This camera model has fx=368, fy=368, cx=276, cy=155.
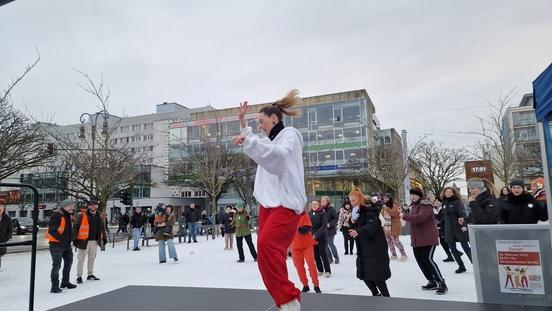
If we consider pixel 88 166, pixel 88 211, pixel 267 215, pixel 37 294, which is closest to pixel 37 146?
pixel 88 166

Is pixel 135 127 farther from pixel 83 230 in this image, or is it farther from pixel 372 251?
pixel 372 251

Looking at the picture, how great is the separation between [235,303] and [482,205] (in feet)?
18.4

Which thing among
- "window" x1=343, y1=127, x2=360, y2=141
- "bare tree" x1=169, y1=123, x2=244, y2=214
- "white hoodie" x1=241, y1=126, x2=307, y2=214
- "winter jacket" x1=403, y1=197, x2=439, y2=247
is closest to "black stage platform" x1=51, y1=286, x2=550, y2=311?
"white hoodie" x1=241, y1=126, x2=307, y2=214

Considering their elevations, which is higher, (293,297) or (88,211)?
(88,211)

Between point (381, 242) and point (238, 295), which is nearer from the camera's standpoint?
point (238, 295)

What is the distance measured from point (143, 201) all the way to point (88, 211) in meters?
54.5

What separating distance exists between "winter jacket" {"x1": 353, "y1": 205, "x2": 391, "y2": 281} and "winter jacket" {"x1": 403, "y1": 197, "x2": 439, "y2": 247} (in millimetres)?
1435

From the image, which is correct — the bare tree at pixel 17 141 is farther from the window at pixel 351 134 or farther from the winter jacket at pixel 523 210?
the window at pixel 351 134

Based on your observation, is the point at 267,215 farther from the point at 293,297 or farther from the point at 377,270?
the point at 377,270

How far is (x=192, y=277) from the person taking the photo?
8.74 m

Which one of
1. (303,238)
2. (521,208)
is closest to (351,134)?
(521,208)

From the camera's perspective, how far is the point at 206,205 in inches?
2366

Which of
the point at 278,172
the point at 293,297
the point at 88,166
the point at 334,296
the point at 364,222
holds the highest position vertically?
the point at 88,166

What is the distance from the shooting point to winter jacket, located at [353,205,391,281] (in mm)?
4926
